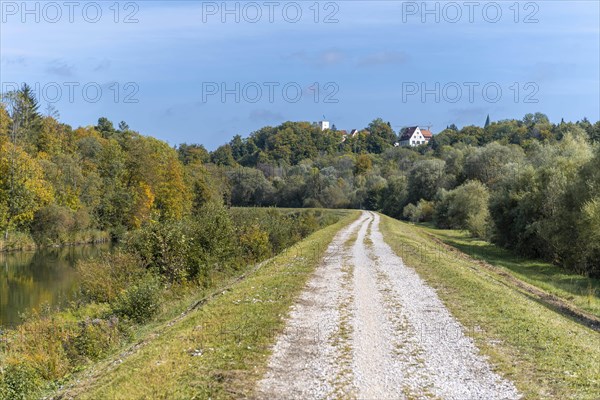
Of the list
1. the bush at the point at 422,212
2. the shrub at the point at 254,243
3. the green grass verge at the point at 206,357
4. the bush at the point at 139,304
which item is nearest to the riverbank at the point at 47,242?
the shrub at the point at 254,243

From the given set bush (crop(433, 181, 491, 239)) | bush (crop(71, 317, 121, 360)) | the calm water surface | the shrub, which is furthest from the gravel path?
bush (crop(433, 181, 491, 239))

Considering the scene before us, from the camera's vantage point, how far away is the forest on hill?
38.1m

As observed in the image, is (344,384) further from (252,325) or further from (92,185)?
(92,185)

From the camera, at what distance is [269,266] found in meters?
23.0

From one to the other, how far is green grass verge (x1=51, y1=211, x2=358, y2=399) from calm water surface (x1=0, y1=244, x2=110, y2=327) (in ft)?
39.2

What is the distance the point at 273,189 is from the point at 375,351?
119m

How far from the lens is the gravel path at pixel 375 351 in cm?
812

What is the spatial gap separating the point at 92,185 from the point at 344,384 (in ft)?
227

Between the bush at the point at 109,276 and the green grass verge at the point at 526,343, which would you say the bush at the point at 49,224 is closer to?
the bush at the point at 109,276

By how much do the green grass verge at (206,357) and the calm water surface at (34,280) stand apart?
11.9m

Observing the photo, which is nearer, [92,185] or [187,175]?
[92,185]

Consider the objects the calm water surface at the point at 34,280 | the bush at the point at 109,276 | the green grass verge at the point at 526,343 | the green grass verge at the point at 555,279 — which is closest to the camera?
the green grass verge at the point at 526,343

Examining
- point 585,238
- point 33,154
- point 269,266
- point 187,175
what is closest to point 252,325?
point 269,266

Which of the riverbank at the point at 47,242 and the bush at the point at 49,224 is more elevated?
the bush at the point at 49,224
